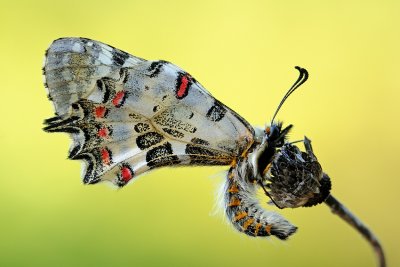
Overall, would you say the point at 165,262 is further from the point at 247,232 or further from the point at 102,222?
the point at 247,232

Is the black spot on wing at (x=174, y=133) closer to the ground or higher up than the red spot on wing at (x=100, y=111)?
higher up

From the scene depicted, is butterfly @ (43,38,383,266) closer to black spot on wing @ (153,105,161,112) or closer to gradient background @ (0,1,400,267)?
black spot on wing @ (153,105,161,112)

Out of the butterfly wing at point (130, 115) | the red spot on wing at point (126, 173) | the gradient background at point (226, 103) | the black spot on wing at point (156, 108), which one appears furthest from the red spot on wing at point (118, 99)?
the gradient background at point (226, 103)

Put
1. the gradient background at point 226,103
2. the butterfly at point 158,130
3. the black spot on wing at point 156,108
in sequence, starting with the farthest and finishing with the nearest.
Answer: the gradient background at point 226,103
the black spot on wing at point 156,108
the butterfly at point 158,130

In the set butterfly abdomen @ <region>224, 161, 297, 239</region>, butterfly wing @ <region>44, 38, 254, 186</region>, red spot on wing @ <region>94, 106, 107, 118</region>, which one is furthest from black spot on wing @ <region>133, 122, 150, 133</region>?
butterfly abdomen @ <region>224, 161, 297, 239</region>

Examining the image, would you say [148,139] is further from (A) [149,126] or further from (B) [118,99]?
(B) [118,99]

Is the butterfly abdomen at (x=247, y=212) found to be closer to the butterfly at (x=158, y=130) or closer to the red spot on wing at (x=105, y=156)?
the butterfly at (x=158, y=130)
